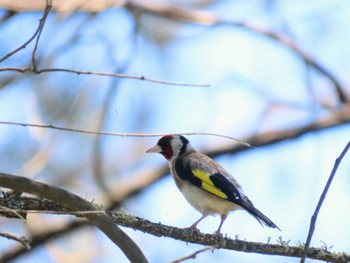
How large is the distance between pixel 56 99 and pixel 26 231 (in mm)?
3825

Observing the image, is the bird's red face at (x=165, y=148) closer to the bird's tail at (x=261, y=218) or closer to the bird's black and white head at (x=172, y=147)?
the bird's black and white head at (x=172, y=147)

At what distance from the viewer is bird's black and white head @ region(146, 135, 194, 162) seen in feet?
23.0

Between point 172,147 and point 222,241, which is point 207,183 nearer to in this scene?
point 172,147

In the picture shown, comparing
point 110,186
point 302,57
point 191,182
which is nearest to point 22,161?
point 110,186

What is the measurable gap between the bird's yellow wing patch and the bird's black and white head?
791 mm

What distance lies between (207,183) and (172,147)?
106cm

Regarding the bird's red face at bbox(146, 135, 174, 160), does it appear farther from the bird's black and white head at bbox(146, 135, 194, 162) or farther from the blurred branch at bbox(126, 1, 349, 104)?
the blurred branch at bbox(126, 1, 349, 104)

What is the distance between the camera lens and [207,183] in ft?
19.8

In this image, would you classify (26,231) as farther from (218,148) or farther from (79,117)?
(79,117)

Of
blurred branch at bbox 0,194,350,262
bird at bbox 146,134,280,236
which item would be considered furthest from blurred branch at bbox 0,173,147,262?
bird at bbox 146,134,280,236

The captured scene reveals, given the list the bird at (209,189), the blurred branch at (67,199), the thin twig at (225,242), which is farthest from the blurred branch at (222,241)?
the bird at (209,189)

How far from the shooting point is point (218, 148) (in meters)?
10.2

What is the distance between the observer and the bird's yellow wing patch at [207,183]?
5.93 metres

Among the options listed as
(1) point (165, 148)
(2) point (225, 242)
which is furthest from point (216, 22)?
(2) point (225, 242)
